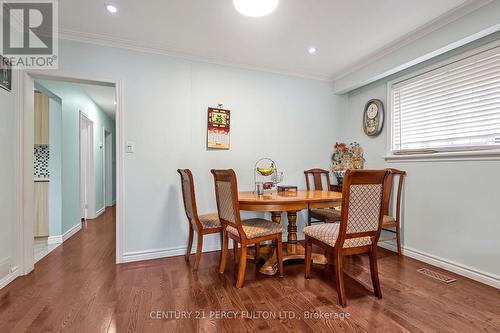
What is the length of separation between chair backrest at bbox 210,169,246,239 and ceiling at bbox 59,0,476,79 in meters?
1.44

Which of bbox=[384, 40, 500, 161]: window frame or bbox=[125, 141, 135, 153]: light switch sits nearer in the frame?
bbox=[384, 40, 500, 161]: window frame

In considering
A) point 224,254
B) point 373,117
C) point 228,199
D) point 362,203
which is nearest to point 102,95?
point 228,199

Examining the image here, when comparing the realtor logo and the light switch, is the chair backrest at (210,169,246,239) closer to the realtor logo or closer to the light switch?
the light switch

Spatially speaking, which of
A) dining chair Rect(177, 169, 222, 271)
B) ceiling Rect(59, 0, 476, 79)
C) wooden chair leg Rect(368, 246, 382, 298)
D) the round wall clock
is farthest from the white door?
wooden chair leg Rect(368, 246, 382, 298)

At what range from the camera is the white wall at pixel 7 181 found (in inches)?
82.4

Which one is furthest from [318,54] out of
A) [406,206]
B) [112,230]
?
[112,230]

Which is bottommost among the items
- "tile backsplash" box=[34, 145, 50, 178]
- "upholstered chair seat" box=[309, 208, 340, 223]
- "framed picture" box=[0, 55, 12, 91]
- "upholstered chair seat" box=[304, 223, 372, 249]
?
"upholstered chair seat" box=[309, 208, 340, 223]

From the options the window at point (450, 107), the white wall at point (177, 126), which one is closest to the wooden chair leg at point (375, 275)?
the window at point (450, 107)

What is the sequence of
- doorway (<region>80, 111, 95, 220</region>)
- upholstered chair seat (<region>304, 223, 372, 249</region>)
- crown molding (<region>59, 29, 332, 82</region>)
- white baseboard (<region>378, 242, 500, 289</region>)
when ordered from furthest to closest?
doorway (<region>80, 111, 95, 220</region>)
crown molding (<region>59, 29, 332, 82</region>)
white baseboard (<region>378, 242, 500, 289</region>)
upholstered chair seat (<region>304, 223, 372, 249</region>)

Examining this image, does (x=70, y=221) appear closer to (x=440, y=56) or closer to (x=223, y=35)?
(x=223, y=35)

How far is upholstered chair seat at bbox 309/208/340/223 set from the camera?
297 cm

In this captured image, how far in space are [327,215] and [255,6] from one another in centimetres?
234

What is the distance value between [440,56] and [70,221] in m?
5.21

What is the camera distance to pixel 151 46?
2.77 metres
